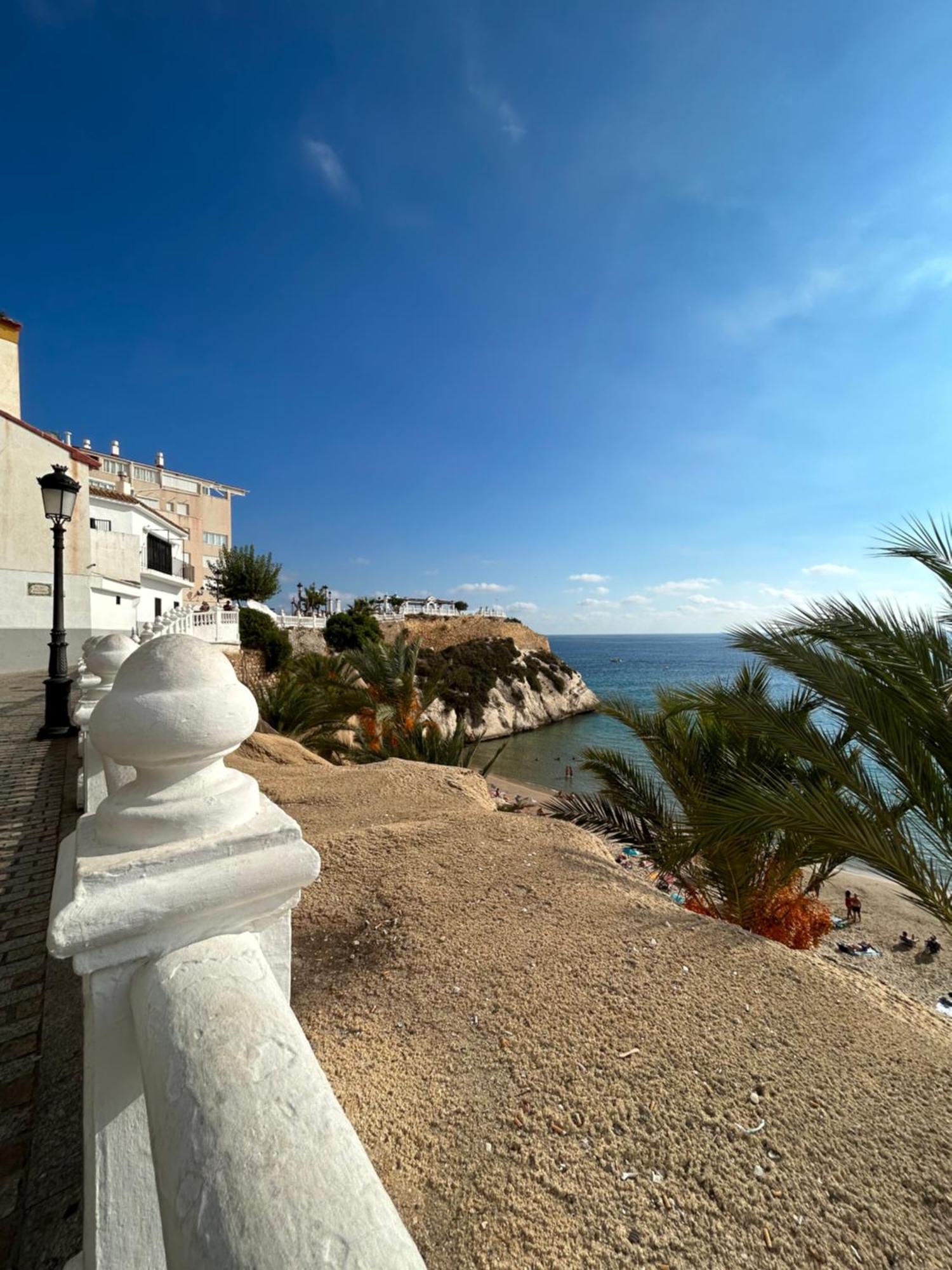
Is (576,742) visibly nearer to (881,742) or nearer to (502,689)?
(502,689)

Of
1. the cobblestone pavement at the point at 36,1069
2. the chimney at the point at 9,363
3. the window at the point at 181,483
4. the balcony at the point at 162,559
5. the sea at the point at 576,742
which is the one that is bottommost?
the sea at the point at 576,742

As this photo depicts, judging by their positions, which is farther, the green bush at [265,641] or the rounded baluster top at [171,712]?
the green bush at [265,641]

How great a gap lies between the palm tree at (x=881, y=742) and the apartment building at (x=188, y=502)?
121 feet

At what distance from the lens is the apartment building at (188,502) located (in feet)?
124

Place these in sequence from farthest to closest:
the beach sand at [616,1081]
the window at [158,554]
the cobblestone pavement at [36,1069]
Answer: the window at [158,554]
the beach sand at [616,1081]
the cobblestone pavement at [36,1069]

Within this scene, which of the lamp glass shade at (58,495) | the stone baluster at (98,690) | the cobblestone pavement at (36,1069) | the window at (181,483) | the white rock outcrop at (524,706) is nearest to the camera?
the cobblestone pavement at (36,1069)

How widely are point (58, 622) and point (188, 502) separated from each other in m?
36.7

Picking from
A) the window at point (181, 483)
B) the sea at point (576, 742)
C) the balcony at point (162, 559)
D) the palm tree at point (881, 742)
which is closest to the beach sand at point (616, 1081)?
the palm tree at point (881, 742)

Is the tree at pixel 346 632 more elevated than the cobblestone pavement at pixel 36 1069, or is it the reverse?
the tree at pixel 346 632

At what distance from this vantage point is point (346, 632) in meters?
31.6

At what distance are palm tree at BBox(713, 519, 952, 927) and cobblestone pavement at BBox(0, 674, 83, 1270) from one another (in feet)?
13.0

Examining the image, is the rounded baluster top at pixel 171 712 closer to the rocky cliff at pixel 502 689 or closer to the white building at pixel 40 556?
the white building at pixel 40 556

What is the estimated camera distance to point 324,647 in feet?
105

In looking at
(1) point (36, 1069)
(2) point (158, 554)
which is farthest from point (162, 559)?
(1) point (36, 1069)
